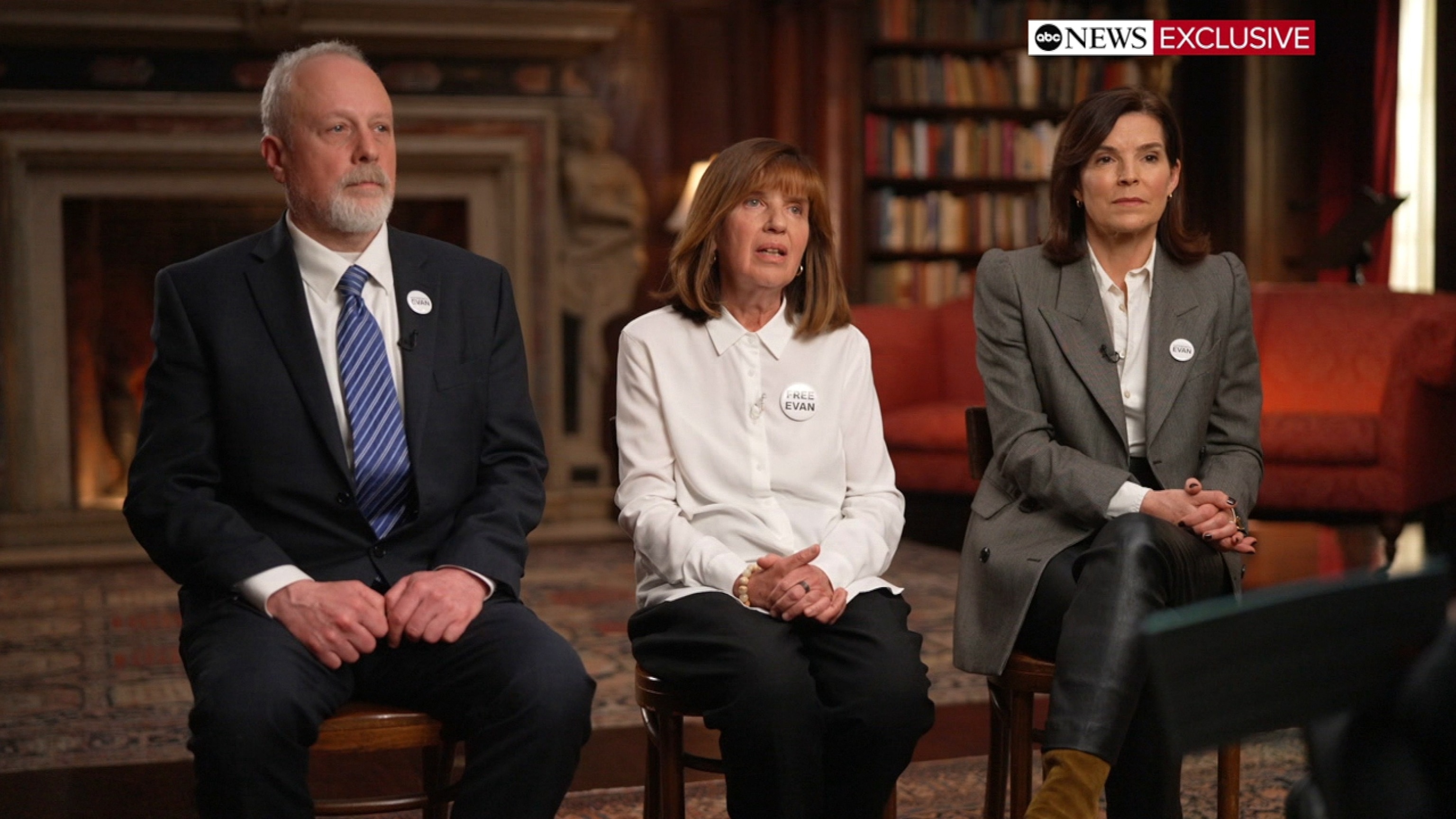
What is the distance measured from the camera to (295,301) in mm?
1885

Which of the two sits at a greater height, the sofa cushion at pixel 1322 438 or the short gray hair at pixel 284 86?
the short gray hair at pixel 284 86

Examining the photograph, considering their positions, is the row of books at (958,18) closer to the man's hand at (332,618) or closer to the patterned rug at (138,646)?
the patterned rug at (138,646)

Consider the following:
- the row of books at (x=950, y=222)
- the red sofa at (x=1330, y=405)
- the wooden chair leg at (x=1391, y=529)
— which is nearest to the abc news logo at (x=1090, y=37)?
the red sofa at (x=1330, y=405)

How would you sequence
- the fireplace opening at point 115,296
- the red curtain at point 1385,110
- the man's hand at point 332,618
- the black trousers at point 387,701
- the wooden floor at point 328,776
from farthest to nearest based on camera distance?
the red curtain at point 1385,110
the fireplace opening at point 115,296
the wooden floor at point 328,776
the man's hand at point 332,618
the black trousers at point 387,701

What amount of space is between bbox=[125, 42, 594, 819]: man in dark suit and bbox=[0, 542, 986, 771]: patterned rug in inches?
51.2

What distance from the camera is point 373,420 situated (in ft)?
6.13

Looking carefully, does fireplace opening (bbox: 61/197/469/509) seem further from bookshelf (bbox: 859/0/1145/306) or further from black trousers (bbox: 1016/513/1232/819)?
black trousers (bbox: 1016/513/1232/819)

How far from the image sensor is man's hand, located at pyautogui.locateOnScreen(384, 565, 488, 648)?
175 cm

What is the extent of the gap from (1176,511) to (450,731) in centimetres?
103

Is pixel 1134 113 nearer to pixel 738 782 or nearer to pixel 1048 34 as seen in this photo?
pixel 1048 34

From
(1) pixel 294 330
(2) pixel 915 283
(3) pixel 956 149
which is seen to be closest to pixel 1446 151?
(3) pixel 956 149

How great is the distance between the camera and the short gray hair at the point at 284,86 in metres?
1.93

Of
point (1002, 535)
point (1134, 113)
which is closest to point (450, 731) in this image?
point (1002, 535)

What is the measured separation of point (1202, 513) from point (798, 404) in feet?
1.91
